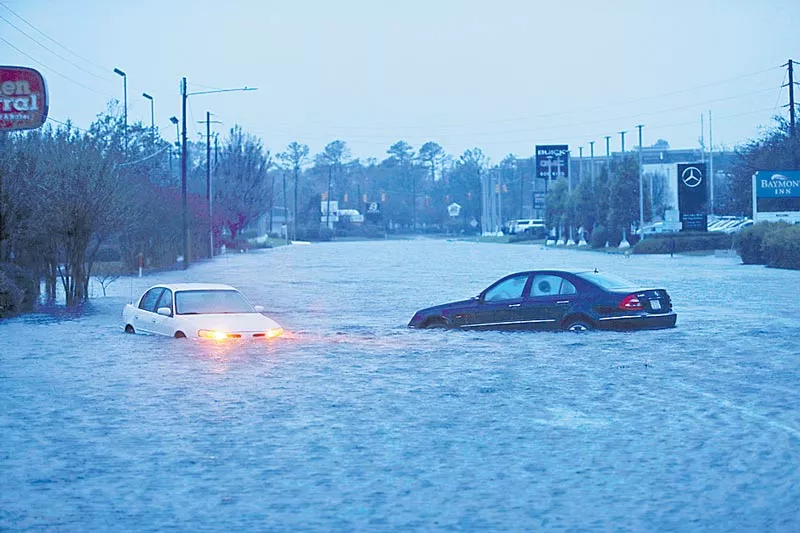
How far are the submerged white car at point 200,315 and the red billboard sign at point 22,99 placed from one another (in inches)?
190

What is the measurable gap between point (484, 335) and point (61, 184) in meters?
15.8

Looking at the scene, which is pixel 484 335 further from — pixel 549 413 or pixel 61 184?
pixel 61 184

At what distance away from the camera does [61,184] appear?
32156 mm

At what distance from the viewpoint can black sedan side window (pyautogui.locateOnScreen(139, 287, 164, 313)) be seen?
2200 cm

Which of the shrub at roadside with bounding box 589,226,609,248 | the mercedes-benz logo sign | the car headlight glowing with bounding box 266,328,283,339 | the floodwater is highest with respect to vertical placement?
the mercedes-benz logo sign

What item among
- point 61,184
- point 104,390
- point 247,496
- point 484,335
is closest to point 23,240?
point 61,184

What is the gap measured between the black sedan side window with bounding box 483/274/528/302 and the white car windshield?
4.33m

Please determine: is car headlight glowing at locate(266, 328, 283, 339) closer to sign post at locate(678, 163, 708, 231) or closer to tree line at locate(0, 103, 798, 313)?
tree line at locate(0, 103, 798, 313)

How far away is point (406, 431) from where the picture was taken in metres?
11.7

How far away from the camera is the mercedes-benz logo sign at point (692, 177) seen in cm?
7300

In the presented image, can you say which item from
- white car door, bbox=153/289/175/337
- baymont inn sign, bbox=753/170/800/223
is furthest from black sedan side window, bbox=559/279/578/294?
baymont inn sign, bbox=753/170/800/223

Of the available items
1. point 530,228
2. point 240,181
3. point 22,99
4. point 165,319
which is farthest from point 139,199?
point 530,228

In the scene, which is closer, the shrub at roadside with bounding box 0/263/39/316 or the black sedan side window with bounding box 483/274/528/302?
the black sedan side window with bounding box 483/274/528/302

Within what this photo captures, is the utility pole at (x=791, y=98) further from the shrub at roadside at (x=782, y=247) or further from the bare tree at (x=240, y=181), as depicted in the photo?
the bare tree at (x=240, y=181)
